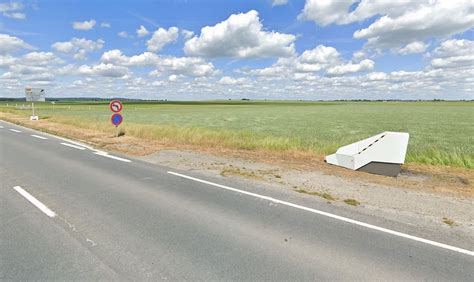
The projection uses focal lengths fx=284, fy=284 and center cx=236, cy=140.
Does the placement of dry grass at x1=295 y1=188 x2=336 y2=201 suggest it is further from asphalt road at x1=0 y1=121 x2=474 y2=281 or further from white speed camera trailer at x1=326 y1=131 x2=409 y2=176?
white speed camera trailer at x1=326 y1=131 x2=409 y2=176

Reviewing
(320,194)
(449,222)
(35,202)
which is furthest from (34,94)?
(449,222)

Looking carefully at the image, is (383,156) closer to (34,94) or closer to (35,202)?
(35,202)

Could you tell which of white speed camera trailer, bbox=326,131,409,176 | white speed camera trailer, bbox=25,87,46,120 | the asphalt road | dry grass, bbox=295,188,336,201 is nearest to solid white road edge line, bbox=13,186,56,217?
the asphalt road

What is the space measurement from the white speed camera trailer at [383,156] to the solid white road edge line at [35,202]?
320 inches

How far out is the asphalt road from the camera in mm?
3332

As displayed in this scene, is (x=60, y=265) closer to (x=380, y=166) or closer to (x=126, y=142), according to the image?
(x=380, y=166)

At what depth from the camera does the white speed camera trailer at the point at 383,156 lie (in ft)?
28.2

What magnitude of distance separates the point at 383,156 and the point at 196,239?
6935mm

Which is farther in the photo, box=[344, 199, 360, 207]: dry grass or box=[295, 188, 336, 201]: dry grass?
box=[295, 188, 336, 201]: dry grass

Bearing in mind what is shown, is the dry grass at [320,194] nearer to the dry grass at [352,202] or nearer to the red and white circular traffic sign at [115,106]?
the dry grass at [352,202]

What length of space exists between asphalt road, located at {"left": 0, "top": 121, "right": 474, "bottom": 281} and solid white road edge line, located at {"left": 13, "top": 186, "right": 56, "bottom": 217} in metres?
0.02

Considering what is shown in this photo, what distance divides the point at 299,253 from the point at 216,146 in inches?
397

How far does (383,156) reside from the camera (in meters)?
8.73

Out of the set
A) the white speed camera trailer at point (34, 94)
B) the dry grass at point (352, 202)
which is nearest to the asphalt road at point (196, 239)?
the dry grass at point (352, 202)
